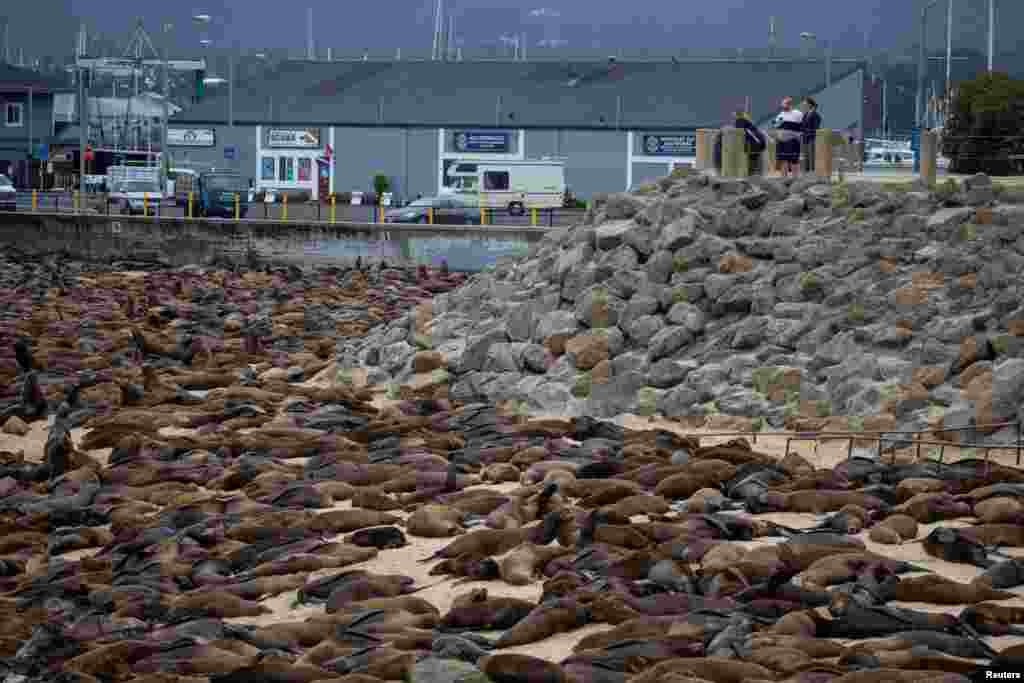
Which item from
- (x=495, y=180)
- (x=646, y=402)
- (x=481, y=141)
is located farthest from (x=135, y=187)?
(x=646, y=402)

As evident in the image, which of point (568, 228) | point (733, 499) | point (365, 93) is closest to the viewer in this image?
point (733, 499)

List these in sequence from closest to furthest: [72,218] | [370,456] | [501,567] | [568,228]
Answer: [501,567] < [370,456] < [568,228] < [72,218]

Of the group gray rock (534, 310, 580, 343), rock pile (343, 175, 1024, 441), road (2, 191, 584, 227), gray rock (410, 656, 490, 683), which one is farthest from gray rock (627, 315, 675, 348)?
road (2, 191, 584, 227)

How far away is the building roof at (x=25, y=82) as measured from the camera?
84188 millimetres

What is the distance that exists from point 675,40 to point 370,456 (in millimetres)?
129550

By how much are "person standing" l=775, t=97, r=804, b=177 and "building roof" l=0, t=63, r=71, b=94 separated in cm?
6615

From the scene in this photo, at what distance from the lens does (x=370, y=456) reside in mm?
16000

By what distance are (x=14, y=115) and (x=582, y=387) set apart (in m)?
72.4

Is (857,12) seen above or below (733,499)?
above

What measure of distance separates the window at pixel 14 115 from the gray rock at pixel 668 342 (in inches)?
2825

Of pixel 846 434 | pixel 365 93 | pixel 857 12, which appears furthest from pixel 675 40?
pixel 846 434

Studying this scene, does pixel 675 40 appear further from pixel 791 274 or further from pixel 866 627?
pixel 866 627

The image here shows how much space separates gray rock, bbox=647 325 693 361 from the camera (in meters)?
19.8

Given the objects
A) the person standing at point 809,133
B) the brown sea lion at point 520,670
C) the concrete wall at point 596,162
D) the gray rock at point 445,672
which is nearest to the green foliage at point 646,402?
the person standing at point 809,133
